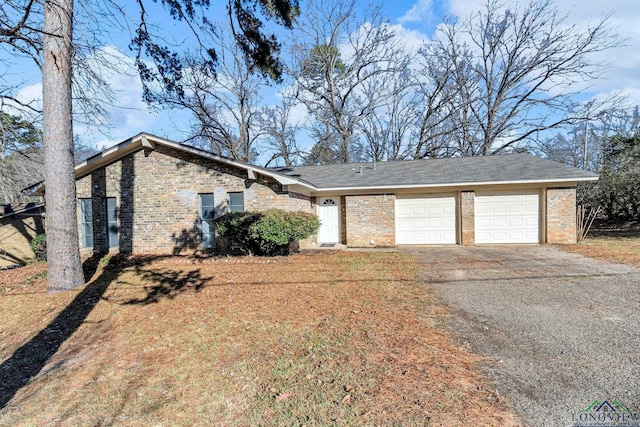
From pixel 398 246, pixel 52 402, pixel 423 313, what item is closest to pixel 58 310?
pixel 52 402

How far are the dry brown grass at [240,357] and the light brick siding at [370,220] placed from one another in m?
5.22

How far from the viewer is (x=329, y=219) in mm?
12883

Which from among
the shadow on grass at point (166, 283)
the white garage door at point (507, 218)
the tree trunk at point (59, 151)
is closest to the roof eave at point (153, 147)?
the tree trunk at point (59, 151)

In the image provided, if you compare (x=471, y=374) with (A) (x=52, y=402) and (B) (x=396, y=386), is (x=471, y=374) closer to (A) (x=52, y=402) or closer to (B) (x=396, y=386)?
(B) (x=396, y=386)

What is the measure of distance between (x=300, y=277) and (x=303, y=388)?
4.29 metres

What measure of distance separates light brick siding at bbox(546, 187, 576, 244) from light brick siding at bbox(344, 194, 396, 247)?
5.42 metres

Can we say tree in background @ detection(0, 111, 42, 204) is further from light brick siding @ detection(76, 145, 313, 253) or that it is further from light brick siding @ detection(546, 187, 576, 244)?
light brick siding @ detection(546, 187, 576, 244)

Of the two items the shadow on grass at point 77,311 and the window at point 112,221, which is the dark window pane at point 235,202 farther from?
the window at point 112,221

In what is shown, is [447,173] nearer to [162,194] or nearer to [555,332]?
[555,332]

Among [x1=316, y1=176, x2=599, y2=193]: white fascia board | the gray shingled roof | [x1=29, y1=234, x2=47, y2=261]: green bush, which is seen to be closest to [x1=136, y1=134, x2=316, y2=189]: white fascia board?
the gray shingled roof

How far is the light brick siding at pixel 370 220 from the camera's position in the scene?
11883mm

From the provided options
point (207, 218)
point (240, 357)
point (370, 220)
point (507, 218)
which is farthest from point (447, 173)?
point (240, 357)

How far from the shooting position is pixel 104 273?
8.02 meters

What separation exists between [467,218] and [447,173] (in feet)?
6.55
